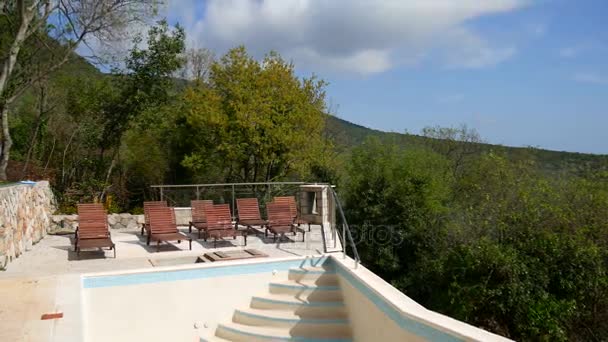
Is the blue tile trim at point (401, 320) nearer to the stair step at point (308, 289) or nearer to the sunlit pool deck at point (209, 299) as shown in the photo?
the sunlit pool deck at point (209, 299)

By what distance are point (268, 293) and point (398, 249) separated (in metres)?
11.0

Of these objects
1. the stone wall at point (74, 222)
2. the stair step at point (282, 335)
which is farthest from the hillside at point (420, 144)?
the stair step at point (282, 335)

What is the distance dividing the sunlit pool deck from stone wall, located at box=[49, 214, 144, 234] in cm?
320

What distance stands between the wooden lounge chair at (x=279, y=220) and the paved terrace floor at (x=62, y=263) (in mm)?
241

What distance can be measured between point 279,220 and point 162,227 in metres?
2.45

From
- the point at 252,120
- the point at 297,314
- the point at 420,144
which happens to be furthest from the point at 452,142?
the point at 297,314

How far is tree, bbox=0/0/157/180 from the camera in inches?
530

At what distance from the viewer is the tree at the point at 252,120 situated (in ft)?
53.2

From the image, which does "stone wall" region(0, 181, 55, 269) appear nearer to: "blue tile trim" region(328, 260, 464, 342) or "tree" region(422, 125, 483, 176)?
"blue tile trim" region(328, 260, 464, 342)

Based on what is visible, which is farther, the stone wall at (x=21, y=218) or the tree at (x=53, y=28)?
the tree at (x=53, y=28)

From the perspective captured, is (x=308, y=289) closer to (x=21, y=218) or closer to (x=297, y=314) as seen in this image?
(x=297, y=314)

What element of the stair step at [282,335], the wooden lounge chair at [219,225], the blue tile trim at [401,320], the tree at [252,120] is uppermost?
the tree at [252,120]

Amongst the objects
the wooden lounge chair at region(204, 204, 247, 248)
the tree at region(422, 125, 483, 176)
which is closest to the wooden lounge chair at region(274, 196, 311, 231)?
the wooden lounge chair at region(204, 204, 247, 248)

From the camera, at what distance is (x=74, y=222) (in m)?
11.8
